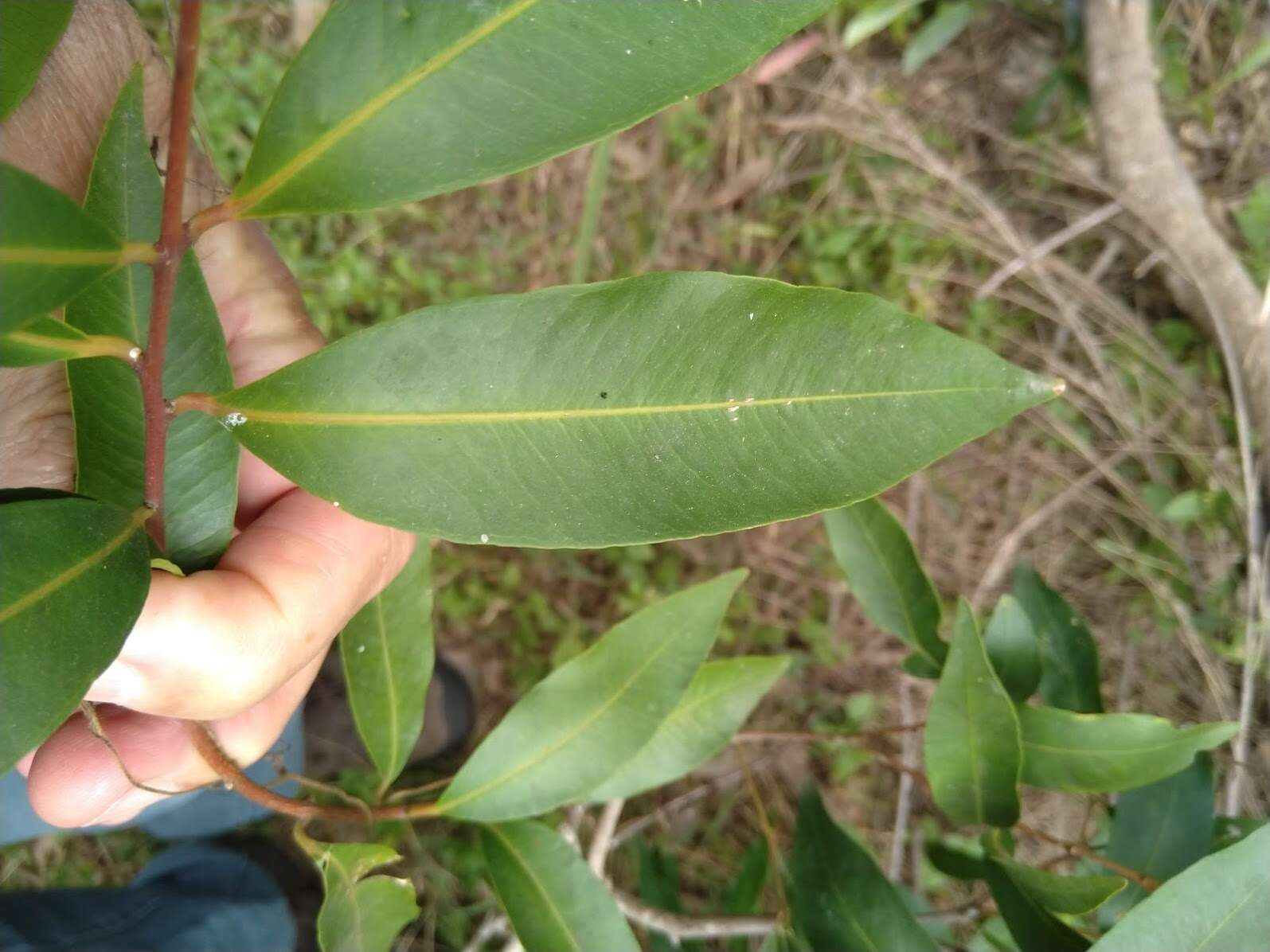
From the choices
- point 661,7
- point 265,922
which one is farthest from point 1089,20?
point 265,922

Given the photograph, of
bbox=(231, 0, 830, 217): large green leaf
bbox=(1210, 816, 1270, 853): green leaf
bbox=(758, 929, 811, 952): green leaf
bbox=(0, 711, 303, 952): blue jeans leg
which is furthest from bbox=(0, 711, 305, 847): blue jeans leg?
bbox=(1210, 816, 1270, 853): green leaf

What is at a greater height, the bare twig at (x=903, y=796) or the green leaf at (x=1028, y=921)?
the green leaf at (x=1028, y=921)

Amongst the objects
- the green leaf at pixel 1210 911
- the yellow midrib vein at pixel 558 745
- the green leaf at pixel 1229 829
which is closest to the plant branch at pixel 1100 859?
the green leaf at pixel 1229 829

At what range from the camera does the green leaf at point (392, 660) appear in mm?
1124

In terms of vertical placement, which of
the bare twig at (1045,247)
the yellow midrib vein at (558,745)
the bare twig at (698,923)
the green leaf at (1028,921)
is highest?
the bare twig at (1045,247)

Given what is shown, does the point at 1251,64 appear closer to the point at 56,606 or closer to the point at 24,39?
the point at 24,39

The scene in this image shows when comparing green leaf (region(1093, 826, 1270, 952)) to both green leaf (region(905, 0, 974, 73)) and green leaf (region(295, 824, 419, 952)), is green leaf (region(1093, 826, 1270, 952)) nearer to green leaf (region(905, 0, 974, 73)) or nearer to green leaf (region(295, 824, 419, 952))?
green leaf (region(295, 824, 419, 952))

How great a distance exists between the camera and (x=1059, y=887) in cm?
97

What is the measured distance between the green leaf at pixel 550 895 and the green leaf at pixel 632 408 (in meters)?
0.59

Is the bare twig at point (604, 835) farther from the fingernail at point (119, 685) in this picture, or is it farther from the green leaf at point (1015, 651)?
the fingernail at point (119, 685)

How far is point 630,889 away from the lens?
2002 millimetres

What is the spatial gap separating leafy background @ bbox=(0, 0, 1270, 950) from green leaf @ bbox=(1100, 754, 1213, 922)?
2.77 feet

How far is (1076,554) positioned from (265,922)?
2.01 meters

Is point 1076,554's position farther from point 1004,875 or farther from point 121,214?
point 121,214
